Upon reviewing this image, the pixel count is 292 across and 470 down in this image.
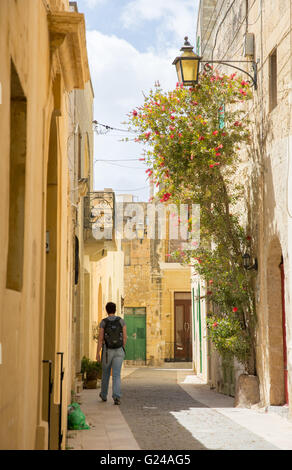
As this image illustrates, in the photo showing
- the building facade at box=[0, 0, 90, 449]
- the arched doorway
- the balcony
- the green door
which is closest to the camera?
the building facade at box=[0, 0, 90, 449]

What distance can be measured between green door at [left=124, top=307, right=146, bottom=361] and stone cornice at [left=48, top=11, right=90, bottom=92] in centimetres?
2526

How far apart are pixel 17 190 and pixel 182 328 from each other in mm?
28118

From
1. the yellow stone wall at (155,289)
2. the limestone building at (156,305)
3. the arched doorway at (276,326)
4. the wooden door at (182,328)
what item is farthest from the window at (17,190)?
the wooden door at (182,328)

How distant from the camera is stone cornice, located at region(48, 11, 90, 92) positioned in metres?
6.05

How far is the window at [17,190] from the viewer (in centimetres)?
442

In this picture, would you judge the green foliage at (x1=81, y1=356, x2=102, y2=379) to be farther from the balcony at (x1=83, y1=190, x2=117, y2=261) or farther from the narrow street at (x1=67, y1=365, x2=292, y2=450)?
the balcony at (x1=83, y1=190, x2=117, y2=261)

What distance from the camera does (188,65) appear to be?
11.0 meters

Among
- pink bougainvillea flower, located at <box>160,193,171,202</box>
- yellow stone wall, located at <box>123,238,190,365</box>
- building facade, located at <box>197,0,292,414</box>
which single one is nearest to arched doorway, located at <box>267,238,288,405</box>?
building facade, located at <box>197,0,292,414</box>

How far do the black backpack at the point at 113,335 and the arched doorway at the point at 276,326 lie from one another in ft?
7.53

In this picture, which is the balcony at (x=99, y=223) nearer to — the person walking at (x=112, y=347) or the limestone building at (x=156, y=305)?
the person walking at (x=112, y=347)

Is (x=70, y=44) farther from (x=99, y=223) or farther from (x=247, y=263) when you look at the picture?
(x=99, y=223)

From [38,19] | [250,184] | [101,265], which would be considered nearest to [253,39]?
[250,184]
